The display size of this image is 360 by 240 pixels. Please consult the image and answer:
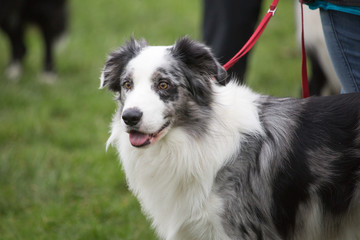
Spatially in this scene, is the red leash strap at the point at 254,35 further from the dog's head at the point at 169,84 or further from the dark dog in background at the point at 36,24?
the dark dog in background at the point at 36,24

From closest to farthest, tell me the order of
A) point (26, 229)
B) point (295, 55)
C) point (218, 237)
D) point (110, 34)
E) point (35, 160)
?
point (218, 237)
point (26, 229)
point (35, 160)
point (295, 55)
point (110, 34)

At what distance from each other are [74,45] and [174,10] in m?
2.73

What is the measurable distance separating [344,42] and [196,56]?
Result: 834 millimetres

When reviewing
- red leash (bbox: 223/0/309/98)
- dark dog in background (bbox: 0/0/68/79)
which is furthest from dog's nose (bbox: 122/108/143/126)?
dark dog in background (bbox: 0/0/68/79)

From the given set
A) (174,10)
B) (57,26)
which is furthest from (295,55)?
(57,26)

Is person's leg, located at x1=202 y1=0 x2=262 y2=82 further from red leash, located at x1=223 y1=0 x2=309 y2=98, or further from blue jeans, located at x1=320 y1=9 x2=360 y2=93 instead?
blue jeans, located at x1=320 y1=9 x2=360 y2=93

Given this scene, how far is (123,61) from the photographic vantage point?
2863 mm

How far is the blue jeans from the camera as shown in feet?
8.54

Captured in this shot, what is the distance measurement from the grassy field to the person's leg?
1.53 metres

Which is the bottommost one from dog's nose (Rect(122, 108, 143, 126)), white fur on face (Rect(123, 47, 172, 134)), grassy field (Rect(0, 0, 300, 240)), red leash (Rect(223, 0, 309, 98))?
grassy field (Rect(0, 0, 300, 240))

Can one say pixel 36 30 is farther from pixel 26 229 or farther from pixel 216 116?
pixel 216 116

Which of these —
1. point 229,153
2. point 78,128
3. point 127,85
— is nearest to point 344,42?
point 229,153

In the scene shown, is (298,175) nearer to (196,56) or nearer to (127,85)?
(196,56)

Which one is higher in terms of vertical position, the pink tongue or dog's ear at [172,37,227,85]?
dog's ear at [172,37,227,85]
